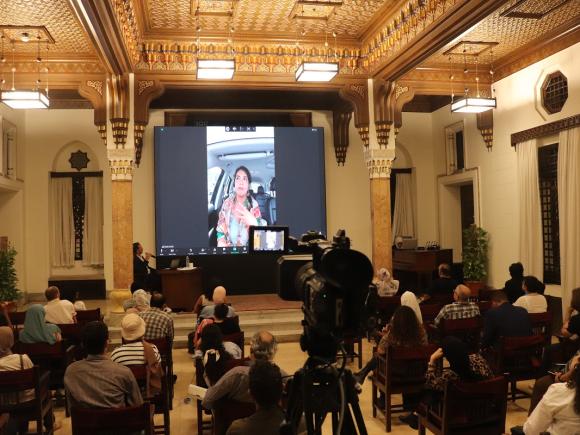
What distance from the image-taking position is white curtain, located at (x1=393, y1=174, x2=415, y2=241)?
13.6 metres

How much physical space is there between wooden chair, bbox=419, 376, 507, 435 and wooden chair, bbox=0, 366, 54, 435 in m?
2.96

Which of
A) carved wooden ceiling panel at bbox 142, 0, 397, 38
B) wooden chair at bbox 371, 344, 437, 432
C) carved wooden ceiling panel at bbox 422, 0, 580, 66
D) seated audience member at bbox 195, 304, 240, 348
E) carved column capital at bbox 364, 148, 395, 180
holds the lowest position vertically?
wooden chair at bbox 371, 344, 437, 432

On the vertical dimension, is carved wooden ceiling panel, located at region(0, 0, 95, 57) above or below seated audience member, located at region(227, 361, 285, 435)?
above

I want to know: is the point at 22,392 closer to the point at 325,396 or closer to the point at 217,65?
the point at 325,396

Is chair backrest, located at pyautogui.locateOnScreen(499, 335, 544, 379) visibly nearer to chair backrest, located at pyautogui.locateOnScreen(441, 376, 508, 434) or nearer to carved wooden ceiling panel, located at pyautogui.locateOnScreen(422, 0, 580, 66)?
chair backrest, located at pyautogui.locateOnScreen(441, 376, 508, 434)

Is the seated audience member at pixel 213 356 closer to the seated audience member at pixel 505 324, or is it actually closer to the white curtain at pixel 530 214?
the seated audience member at pixel 505 324

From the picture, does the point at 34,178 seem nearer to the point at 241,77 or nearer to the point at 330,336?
the point at 241,77

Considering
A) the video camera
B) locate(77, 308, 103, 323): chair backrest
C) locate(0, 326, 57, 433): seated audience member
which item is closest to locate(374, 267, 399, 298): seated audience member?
locate(77, 308, 103, 323): chair backrest

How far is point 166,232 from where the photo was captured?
11703 mm

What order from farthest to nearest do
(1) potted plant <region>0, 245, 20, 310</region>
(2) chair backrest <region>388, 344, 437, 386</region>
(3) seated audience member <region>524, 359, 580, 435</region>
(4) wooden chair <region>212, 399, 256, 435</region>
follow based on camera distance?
1. (1) potted plant <region>0, 245, 20, 310</region>
2. (2) chair backrest <region>388, 344, 437, 386</region>
3. (4) wooden chair <region>212, 399, 256, 435</region>
4. (3) seated audience member <region>524, 359, 580, 435</region>

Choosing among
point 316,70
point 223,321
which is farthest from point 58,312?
point 316,70

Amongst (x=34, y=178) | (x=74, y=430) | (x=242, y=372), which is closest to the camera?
(x=74, y=430)

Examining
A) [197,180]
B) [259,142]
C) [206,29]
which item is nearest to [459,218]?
[259,142]

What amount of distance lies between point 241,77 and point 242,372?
6918 mm
